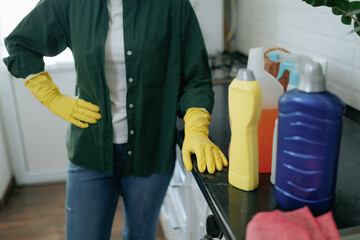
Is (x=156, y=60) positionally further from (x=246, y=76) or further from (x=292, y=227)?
(x=292, y=227)

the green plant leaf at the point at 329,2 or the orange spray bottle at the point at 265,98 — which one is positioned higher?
the green plant leaf at the point at 329,2

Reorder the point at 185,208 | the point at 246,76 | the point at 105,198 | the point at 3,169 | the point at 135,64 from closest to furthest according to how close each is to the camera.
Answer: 1. the point at 246,76
2. the point at 135,64
3. the point at 105,198
4. the point at 185,208
5. the point at 3,169

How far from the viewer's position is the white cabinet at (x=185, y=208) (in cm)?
121

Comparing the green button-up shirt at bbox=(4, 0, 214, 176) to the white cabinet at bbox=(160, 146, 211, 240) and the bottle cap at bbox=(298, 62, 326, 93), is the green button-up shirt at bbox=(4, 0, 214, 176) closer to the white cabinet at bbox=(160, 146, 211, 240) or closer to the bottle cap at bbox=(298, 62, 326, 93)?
the white cabinet at bbox=(160, 146, 211, 240)

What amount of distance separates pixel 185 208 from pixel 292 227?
81 cm

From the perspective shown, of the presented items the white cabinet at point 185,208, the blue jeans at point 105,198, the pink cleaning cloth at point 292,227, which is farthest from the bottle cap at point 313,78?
the blue jeans at point 105,198

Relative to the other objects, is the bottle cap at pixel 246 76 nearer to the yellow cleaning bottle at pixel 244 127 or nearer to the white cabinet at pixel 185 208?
the yellow cleaning bottle at pixel 244 127

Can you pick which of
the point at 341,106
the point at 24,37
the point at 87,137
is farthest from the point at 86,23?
the point at 341,106

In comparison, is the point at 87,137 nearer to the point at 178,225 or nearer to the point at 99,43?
the point at 99,43

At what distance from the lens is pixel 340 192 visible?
2.97 ft

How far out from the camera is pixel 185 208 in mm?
1470

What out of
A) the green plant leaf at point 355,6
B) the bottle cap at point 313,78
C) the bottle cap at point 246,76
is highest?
the green plant leaf at point 355,6

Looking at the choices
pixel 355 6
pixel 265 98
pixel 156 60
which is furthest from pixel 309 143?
pixel 156 60

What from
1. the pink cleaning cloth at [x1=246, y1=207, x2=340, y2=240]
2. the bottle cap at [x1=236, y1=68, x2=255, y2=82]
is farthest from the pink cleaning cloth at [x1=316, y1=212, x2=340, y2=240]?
the bottle cap at [x1=236, y1=68, x2=255, y2=82]
